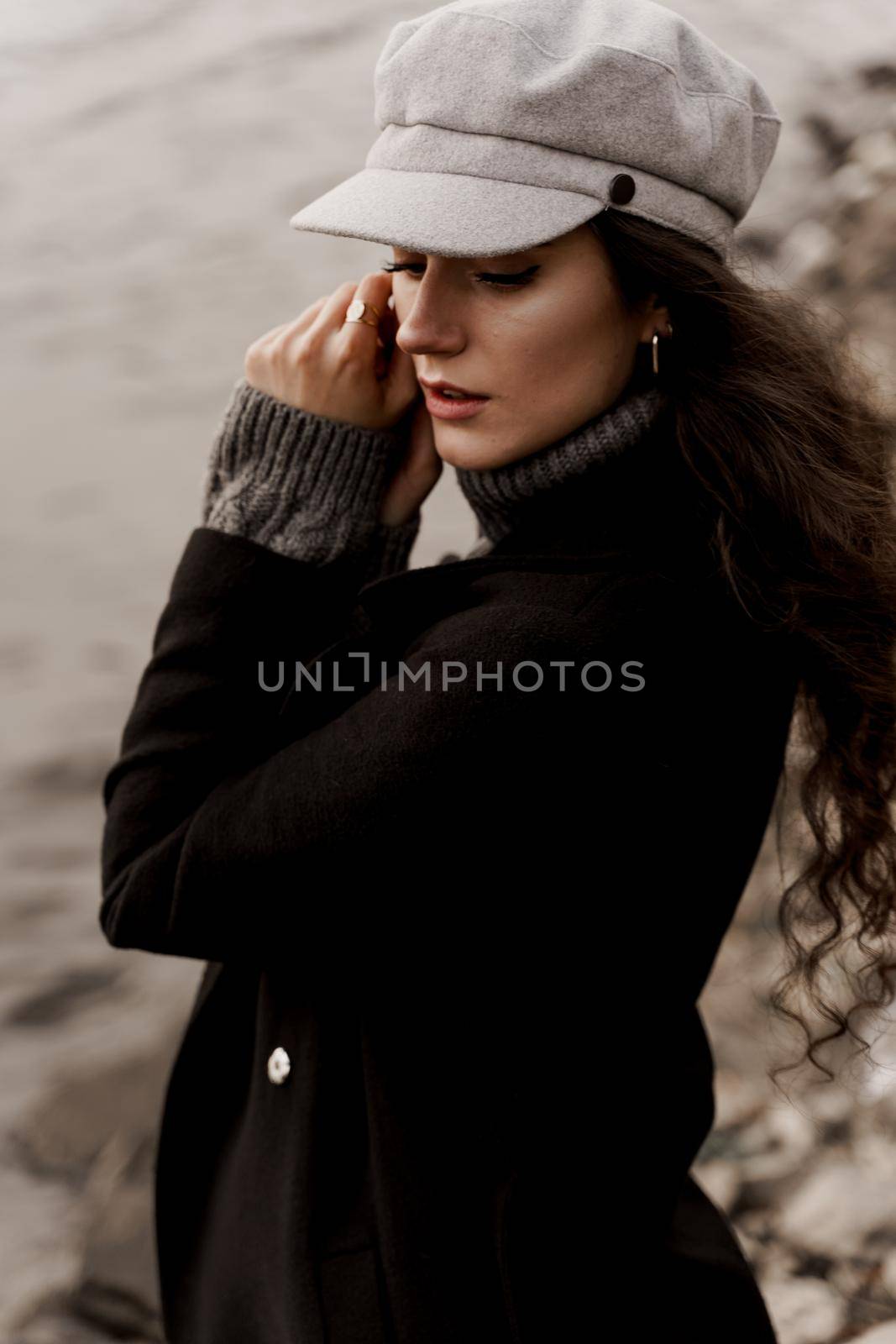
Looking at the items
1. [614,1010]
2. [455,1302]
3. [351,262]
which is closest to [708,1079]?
[614,1010]

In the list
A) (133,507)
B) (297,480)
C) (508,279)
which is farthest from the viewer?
(133,507)

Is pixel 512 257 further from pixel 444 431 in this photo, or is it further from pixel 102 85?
pixel 102 85

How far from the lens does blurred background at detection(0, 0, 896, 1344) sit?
1920mm

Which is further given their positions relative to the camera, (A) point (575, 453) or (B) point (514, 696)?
(A) point (575, 453)

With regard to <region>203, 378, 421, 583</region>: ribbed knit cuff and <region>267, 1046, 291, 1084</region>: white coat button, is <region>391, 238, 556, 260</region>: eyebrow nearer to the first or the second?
<region>203, 378, 421, 583</region>: ribbed knit cuff

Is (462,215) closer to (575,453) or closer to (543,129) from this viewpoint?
(543,129)

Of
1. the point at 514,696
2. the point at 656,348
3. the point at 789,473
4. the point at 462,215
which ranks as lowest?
the point at 514,696

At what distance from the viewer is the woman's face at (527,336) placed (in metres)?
0.93

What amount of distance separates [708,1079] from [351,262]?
175 cm

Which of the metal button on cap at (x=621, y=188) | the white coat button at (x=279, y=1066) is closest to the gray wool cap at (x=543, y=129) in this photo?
the metal button on cap at (x=621, y=188)

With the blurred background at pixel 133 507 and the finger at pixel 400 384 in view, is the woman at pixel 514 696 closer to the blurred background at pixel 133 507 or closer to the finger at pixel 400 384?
the finger at pixel 400 384

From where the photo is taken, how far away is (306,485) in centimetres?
108

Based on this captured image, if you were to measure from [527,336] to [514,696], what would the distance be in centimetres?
31

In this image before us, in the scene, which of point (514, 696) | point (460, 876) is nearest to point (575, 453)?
point (514, 696)
